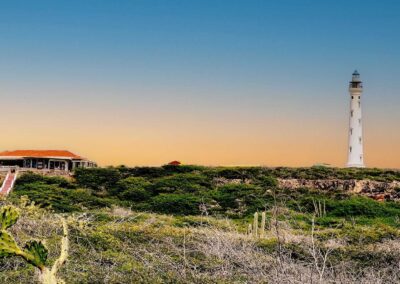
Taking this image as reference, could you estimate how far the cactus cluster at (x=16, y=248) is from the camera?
2420mm

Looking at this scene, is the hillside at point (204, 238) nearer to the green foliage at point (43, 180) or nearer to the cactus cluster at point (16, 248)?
the green foliage at point (43, 180)

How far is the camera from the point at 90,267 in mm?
10039

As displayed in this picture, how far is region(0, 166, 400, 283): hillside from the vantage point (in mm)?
9398

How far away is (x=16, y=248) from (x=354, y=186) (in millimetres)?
32606

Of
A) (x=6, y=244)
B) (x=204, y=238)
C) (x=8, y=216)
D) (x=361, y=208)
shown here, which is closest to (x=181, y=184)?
(x=361, y=208)

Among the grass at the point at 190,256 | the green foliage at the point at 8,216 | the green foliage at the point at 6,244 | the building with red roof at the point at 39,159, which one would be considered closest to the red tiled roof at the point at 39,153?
the building with red roof at the point at 39,159

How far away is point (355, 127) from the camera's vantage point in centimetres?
4594

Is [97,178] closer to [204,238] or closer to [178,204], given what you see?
[178,204]

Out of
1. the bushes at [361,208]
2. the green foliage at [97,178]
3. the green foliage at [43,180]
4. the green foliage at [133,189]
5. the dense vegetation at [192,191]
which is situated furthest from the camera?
the green foliage at [97,178]

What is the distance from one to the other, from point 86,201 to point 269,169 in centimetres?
1142

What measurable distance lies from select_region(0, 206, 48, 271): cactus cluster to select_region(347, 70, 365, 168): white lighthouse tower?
147 feet

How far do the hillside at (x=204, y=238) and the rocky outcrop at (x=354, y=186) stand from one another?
33 centimetres

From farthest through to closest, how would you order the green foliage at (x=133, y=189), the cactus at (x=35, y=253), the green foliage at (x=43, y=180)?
1. the green foliage at (x=43, y=180)
2. the green foliage at (x=133, y=189)
3. the cactus at (x=35, y=253)

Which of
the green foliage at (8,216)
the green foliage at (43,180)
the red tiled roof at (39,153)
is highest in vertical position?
the red tiled roof at (39,153)
